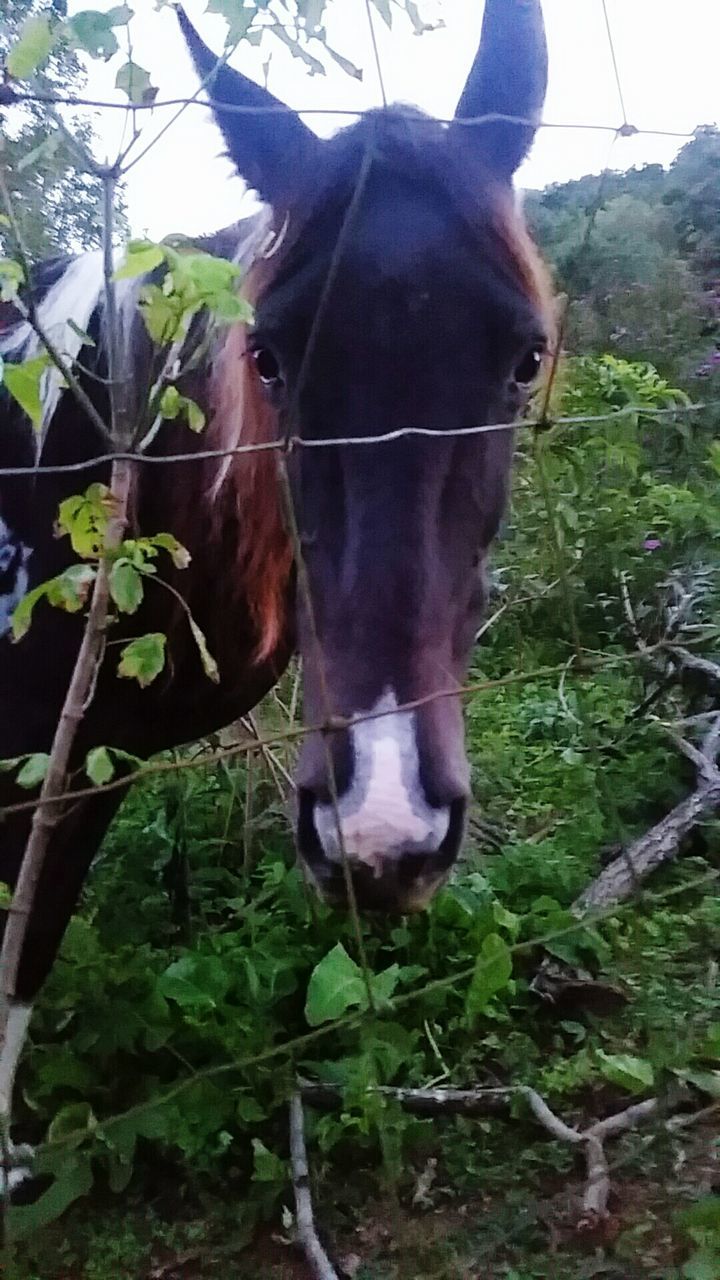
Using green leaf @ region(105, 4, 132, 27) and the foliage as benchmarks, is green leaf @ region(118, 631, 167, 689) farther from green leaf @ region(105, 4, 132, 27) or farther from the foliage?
the foliage

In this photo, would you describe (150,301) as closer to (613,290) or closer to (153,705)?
(153,705)

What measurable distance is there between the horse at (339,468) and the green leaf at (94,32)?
11 centimetres

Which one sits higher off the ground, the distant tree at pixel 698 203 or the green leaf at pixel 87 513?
the distant tree at pixel 698 203

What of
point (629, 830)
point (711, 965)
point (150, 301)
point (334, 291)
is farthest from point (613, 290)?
point (150, 301)

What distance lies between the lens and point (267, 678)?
2.04 m

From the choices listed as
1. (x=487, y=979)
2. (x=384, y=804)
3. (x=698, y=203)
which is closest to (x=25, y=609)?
(x=384, y=804)

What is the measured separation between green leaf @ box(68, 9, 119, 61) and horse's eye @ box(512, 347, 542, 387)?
0.66m

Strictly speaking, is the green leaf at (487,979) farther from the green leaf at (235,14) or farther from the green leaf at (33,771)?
Answer: the green leaf at (235,14)

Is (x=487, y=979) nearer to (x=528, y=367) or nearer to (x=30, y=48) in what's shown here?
(x=528, y=367)

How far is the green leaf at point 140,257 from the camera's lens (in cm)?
89

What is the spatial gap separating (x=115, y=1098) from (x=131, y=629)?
857mm

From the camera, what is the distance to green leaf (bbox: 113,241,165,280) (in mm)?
891

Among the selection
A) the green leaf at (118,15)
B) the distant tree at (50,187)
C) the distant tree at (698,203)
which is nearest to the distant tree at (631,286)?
the distant tree at (698,203)

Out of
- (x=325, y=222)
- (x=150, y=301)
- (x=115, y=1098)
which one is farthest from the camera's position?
(x=115, y=1098)
